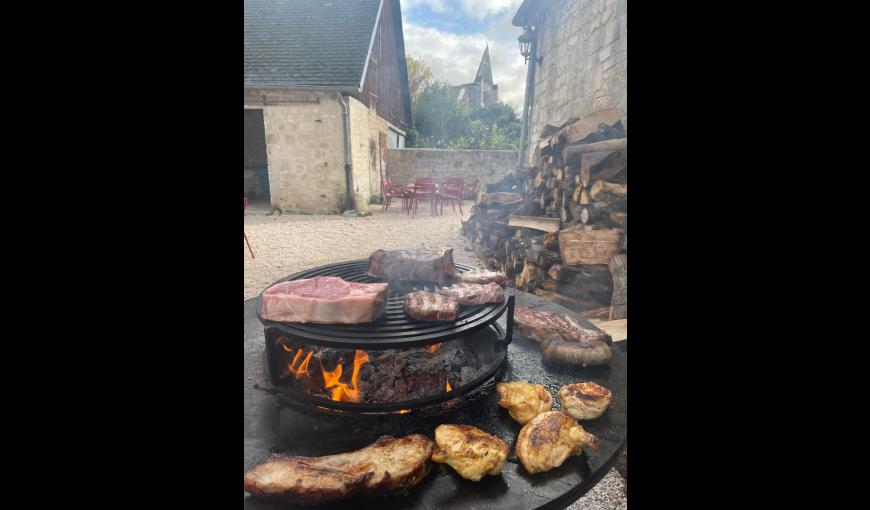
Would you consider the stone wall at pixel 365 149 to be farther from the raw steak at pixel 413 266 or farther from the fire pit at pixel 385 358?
the fire pit at pixel 385 358

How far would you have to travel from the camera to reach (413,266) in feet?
7.66

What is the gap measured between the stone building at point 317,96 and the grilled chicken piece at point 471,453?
10267mm

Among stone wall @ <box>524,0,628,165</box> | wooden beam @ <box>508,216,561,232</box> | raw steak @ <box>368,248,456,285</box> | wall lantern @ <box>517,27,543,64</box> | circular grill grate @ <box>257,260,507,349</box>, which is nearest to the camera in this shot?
circular grill grate @ <box>257,260,507,349</box>

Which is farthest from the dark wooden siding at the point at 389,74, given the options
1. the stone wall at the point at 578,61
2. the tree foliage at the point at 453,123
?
the stone wall at the point at 578,61

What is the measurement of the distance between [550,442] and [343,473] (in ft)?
2.58

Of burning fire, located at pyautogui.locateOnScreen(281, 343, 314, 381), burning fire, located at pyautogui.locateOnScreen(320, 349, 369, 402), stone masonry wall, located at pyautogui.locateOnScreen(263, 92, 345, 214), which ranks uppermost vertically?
stone masonry wall, located at pyautogui.locateOnScreen(263, 92, 345, 214)

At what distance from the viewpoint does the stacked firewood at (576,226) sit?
3.95 meters

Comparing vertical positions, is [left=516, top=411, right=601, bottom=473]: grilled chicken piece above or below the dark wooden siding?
below

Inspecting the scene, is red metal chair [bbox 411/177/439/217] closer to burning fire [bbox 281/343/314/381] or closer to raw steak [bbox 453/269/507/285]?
raw steak [bbox 453/269/507/285]

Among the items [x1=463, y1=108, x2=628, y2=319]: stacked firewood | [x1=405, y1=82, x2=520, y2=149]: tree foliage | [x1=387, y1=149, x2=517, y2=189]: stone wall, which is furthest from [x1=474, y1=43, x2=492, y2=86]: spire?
[x1=463, y1=108, x2=628, y2=319]: stacked firewood

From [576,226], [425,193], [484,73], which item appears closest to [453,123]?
[484,73]

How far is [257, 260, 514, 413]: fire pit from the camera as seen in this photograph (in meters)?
1.71

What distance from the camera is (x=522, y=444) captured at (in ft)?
4.96
